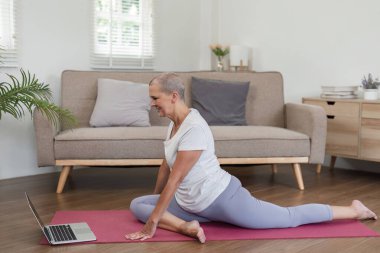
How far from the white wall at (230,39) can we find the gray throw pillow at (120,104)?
66 cm

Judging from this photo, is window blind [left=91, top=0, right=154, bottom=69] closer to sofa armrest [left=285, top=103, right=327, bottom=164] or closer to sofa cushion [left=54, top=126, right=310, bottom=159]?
sofa cushion [left=54, top=126, right=310, bottom=159]

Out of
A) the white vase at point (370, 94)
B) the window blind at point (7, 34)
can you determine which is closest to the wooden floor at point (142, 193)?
the white vase at point (370, 94)

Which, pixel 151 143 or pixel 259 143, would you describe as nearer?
pixel 151 143

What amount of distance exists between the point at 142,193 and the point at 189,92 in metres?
1.09

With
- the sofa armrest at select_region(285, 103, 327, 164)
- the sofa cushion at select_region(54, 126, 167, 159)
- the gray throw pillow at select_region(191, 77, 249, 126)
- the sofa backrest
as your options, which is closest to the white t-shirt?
the sofa cushion at select_region(54, 126, 167, 159)

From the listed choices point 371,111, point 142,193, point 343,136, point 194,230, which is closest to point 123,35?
point 142,193

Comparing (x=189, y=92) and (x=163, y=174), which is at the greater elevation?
(x=189, y=92)

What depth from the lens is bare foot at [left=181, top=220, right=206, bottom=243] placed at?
264 centimetres

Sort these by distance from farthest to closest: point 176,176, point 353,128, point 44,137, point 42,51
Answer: point 42,51, point 353,128, point 44,137, point 176,176

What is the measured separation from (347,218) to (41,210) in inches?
70.2

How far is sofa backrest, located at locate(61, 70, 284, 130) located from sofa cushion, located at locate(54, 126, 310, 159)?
47 centimetres

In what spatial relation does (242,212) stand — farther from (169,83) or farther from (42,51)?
(42,51)

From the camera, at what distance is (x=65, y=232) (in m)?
2.74

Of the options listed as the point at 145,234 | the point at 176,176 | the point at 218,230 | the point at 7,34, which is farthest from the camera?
the point at 7,34
